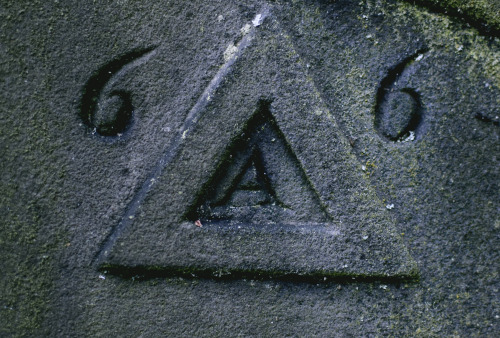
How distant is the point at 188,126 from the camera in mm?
932

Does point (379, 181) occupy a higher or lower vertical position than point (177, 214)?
lower

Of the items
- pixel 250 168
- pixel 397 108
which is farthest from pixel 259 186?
pixel 397 108

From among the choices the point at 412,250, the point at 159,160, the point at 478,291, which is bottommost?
the point at 478,291

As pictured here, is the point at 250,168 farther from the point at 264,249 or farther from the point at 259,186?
the point at 264,249

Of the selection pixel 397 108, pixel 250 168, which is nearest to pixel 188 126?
pixel 250 168

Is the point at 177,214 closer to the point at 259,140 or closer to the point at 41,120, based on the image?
the point at 259,140

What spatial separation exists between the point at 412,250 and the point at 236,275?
1.52 ft

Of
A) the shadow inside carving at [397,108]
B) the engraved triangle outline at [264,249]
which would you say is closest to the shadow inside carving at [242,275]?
the engraved triangle outline at [264,249]

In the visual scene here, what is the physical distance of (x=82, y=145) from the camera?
97cm

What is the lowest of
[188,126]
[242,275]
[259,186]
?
[242,275]

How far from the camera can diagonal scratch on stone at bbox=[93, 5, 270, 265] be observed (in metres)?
0.92

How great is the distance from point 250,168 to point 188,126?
196mm

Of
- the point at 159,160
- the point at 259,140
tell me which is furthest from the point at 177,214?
the point at 259,140

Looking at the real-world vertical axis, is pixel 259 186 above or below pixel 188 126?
below
